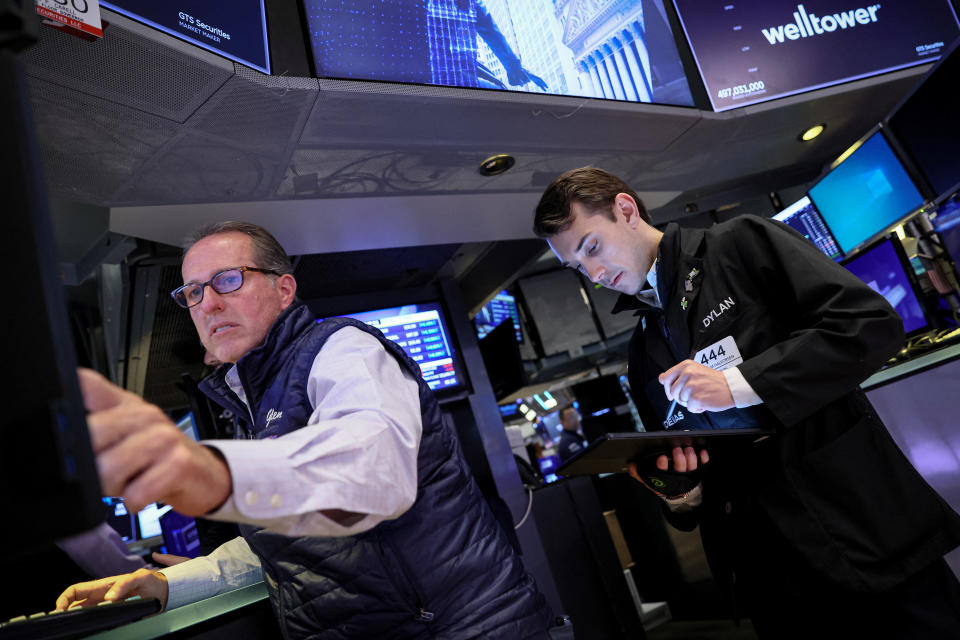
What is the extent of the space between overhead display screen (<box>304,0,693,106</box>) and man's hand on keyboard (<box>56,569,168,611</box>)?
1613mm

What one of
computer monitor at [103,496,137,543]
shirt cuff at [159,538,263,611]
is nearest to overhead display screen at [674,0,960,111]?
shirt cuff at [159,538,263,611]

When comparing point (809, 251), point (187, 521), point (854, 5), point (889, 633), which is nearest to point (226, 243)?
point (809, 251)

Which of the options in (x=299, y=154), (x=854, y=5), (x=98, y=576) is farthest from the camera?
(x=854, y=5)

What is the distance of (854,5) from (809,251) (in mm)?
2901

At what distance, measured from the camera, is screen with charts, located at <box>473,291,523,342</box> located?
7.15 meters

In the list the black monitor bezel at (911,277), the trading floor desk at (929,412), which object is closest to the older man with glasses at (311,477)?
the trading floor desk at (929,412)

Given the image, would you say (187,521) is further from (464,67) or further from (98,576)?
(464,67)

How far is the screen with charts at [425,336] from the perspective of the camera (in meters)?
3.99

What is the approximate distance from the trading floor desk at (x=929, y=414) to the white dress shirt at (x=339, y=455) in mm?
2026

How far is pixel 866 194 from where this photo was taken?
3176 millimetres

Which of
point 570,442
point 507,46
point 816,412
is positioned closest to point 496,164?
point 507,46

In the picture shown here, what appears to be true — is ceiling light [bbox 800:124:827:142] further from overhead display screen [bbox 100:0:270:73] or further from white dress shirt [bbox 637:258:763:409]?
overhead display screen [bbox 100:0:270:73]

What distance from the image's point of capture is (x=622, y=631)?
146 inches

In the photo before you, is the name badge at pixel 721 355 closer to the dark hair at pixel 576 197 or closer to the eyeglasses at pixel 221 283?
the dark hair at pixel 576 197
